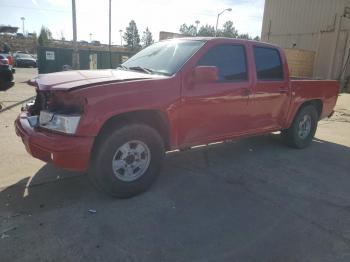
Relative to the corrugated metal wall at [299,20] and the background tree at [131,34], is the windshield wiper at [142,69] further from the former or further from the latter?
the background tree at [131,34]

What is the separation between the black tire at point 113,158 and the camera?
3596mm

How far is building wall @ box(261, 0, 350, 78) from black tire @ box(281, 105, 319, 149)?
53.8 feet

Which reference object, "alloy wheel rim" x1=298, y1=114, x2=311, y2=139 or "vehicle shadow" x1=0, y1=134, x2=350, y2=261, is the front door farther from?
"alloy wheel rim" x1=298, y1=114, x2=311, y2=139

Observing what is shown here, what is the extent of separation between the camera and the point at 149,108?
3.77m

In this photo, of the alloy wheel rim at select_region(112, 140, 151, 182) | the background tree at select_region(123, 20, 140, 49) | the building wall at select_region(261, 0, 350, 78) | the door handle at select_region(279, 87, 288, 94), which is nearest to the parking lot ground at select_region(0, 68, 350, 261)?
the alloy wheel rim at select_region(112, 140, 151, 182)

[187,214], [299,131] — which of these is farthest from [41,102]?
[299,131]

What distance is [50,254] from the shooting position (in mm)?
2828

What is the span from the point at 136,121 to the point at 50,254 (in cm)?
166

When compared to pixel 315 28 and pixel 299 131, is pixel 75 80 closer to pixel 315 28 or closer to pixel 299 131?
pixel 299 131

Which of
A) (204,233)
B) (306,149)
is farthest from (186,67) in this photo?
(306,149)

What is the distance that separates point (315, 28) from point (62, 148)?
2258 cm

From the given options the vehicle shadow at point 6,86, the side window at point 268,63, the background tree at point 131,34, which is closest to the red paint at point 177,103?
the side window at point 268,63

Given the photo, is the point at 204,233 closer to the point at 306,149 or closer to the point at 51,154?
the point at 51,154

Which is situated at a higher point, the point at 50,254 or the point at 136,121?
the point at 136,121
